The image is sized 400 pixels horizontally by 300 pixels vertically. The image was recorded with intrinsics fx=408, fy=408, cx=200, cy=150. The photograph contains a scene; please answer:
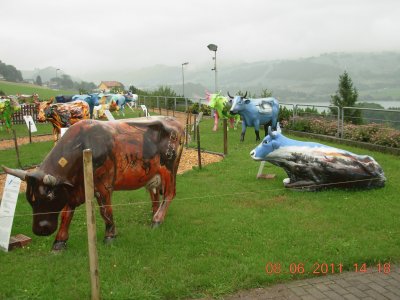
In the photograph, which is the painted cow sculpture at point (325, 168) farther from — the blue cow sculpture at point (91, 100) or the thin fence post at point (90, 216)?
the blue cow sculpture at point (91, 100)

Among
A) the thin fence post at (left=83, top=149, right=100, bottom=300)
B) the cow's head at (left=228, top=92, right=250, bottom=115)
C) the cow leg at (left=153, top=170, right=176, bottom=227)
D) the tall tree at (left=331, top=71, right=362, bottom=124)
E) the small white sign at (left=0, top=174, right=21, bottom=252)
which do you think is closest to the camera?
the thin fence post at (left=83, top=149, right=100, bottom=300)

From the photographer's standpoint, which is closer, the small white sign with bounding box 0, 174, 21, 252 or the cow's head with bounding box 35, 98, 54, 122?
the small white sign with bounding box 0, 174, 21, 252

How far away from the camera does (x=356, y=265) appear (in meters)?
5.04

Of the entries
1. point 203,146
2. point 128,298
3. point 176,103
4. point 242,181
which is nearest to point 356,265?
point 128,298

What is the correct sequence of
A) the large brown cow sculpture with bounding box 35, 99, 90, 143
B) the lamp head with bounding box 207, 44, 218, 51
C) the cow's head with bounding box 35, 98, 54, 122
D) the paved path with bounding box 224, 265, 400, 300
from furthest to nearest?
the lamp head with bounding box 207, 44, 218, 51 < the cow's head with bounding box 35, 98, 54, 122 < the large brown cow sculpture with bounding box 35, 99, 90, 143 < the paved path with bounding box 224, 265, 400, 300

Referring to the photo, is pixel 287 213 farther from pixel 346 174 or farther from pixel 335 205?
pixel 346 174

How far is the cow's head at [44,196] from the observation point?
16.5 ft

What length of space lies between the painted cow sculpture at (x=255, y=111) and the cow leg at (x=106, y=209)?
10.5 m

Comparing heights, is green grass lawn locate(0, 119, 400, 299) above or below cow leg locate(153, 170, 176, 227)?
below

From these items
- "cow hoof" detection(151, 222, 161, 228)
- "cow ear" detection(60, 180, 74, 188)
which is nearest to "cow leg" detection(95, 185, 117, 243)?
"cow ear" detection(60, 180, 74, 188)

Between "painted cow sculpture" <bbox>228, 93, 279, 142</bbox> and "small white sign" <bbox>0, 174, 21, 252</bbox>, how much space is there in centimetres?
1072

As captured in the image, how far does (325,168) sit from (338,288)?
12.3ft

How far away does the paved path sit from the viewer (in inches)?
171

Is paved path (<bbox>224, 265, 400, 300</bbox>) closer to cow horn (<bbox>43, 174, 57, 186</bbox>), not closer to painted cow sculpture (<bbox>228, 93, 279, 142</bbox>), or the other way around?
cow horn (<bbox>43, 174, 57, 186</bbox>)
